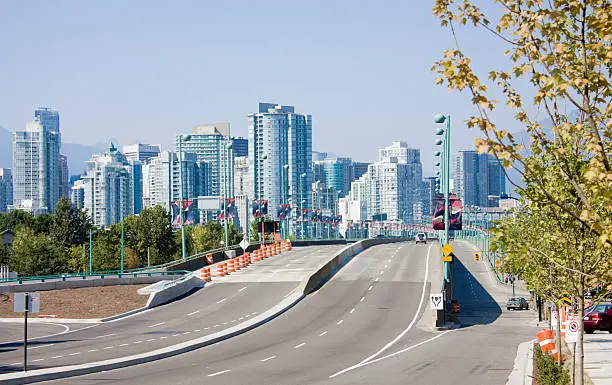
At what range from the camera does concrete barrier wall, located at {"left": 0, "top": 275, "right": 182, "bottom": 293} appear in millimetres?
51938

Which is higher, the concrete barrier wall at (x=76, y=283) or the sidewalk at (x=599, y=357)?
the concrete barrier wall at (x=76, y=283)

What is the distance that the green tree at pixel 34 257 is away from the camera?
10025 centimetres

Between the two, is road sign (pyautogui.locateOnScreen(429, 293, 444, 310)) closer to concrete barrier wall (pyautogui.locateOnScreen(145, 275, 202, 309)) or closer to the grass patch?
concrete barrier wall (pyautogui.locateOnScreen(145, 275, 202, 309))

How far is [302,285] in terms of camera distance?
186ft

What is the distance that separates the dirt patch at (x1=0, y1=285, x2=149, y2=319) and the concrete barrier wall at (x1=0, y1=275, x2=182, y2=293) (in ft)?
A: 1.36

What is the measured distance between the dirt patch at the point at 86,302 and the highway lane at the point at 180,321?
202cm

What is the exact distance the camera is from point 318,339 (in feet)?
131

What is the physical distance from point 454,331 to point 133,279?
74.3 feet

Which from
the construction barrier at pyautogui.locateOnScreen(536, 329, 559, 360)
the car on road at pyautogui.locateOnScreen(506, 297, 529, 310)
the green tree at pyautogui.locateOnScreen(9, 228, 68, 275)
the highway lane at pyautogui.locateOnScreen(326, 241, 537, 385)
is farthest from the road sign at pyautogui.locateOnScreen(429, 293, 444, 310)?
the green tree at pyautogui.locateOnScreen(9, 228, 68, 275)

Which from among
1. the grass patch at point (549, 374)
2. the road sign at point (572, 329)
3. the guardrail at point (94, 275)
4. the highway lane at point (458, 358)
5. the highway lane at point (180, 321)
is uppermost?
the road sign at point (572, 329)

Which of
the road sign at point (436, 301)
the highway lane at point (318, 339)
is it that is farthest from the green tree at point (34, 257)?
the road sign at point (436, 301)

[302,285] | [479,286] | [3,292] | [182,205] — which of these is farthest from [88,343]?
[479,286]

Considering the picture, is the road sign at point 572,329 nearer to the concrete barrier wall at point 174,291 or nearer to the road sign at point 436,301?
the road sign at point 436,301

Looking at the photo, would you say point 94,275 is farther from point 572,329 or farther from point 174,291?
point 572,329
